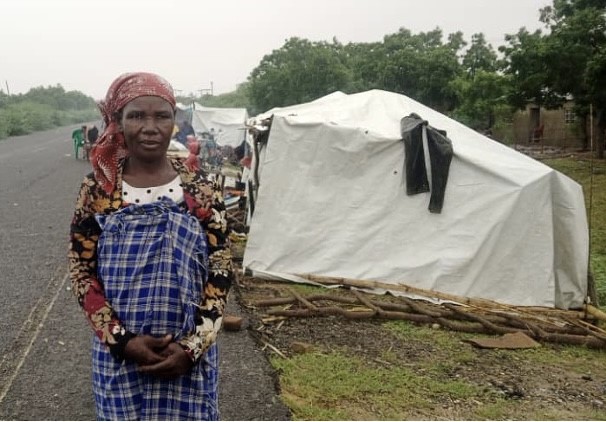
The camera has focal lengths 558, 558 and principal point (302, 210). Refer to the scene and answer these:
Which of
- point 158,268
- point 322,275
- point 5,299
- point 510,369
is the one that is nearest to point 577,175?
point 322,275

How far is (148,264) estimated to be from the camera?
176cm

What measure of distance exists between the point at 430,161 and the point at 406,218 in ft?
2.16

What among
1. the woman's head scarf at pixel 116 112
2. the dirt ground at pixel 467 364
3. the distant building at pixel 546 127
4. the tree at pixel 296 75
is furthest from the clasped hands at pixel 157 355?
the distant building at pixel 546 127

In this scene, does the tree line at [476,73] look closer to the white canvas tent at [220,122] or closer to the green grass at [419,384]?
the white canvas tent at [220,122]

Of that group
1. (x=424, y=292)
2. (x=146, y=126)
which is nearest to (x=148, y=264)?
(x=146, y=126)

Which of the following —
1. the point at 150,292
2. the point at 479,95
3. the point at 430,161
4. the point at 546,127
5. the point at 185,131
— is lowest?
the point at 150,292

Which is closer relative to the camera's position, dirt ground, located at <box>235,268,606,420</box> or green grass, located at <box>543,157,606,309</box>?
dirt ground, located at <box>235,268,606,420</box>

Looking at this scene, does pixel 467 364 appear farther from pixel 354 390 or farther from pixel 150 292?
pixel 150 292

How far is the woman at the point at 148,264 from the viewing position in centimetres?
177

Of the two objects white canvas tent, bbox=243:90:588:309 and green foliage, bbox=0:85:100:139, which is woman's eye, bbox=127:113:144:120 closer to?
white canvas tent, bbox=243:90:588:309

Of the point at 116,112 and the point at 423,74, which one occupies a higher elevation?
the point at 423,74

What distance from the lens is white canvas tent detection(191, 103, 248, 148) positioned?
2189cm

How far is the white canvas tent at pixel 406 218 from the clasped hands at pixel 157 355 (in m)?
4.33

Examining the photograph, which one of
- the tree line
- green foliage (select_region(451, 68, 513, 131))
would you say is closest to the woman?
the tree line
